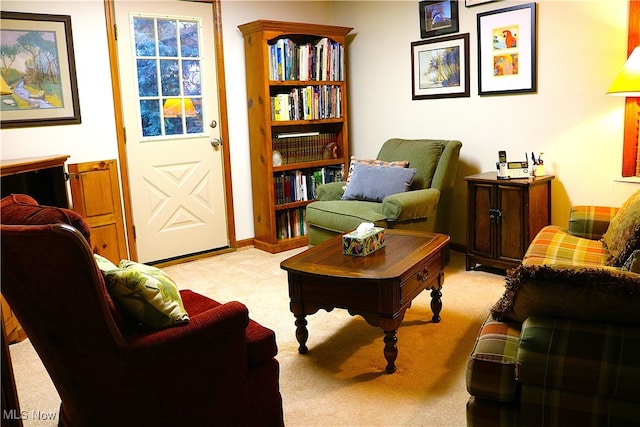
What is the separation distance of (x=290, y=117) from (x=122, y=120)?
1348 mm

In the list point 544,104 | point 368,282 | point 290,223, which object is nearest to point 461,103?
point 544,104

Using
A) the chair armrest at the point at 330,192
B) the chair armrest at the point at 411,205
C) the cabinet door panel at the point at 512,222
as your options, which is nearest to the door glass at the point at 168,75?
the chair armrest at the point at 330,192

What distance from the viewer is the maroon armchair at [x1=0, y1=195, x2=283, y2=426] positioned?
4.93 ft

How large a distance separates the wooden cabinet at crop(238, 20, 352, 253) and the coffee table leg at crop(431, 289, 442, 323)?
74.7 inches

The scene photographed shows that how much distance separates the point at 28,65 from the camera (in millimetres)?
3555

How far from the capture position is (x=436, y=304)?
2936mm

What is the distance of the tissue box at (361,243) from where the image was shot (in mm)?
2661

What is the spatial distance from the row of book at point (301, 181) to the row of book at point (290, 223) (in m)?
0.11

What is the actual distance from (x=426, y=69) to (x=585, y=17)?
49.6 inches

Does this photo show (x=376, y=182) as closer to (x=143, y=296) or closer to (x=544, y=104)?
(x=544, y=104)

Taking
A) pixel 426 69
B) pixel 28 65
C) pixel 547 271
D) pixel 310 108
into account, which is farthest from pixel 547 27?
pixel 28 65

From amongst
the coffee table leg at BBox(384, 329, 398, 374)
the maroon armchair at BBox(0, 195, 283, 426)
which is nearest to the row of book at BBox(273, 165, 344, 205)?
the coffee table leg at BBox(384, 329, 398, 374)

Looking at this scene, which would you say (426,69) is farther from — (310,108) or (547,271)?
(547,271)

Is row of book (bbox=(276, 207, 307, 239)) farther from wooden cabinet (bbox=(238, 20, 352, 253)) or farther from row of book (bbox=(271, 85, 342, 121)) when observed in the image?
row of book (bbox=(271, 85, 342, 121))
